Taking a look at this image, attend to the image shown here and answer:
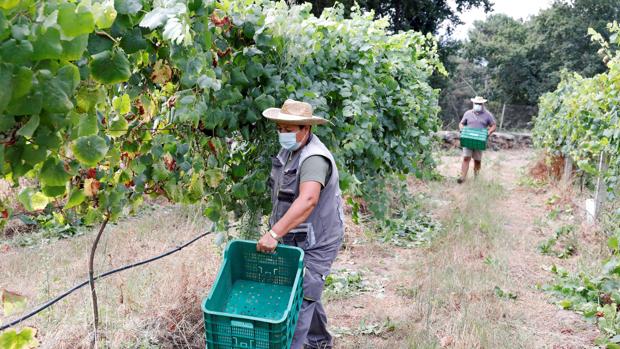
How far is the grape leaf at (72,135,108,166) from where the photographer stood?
150 cm

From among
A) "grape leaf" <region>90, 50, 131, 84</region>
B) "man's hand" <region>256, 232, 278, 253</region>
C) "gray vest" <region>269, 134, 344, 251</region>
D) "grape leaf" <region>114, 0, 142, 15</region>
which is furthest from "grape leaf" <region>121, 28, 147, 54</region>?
"gray vest" <region>269, 134, 344, 251</region>

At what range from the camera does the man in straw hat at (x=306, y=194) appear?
3.10m

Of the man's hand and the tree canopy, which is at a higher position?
the tree canopy

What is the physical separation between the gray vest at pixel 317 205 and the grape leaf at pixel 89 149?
177cm

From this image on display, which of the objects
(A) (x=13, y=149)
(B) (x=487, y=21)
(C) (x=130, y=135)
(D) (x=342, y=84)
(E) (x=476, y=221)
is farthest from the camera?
(B) (x=487, y=21)

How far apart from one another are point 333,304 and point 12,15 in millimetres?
3954

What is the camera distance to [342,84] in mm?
3992

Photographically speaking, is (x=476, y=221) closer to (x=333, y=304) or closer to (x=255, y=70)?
(x=333, y=304)

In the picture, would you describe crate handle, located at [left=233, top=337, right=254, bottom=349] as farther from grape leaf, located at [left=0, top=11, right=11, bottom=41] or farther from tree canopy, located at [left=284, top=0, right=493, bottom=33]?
tree canopy, located at [left=284, top=0, right=493, bottom=33]

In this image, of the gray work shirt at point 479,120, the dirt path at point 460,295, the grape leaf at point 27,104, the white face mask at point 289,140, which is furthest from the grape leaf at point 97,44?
the gray work shirt at point 479,120

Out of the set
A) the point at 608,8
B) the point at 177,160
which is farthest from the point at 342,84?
the point at 608,8

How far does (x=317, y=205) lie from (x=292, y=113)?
1.91 ft

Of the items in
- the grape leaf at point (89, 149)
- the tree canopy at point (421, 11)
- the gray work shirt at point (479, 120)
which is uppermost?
the tree canopy at point (421, 11)

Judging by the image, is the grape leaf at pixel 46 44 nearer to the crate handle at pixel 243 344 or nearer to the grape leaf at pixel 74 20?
the grape leaf at pixel 74 20
